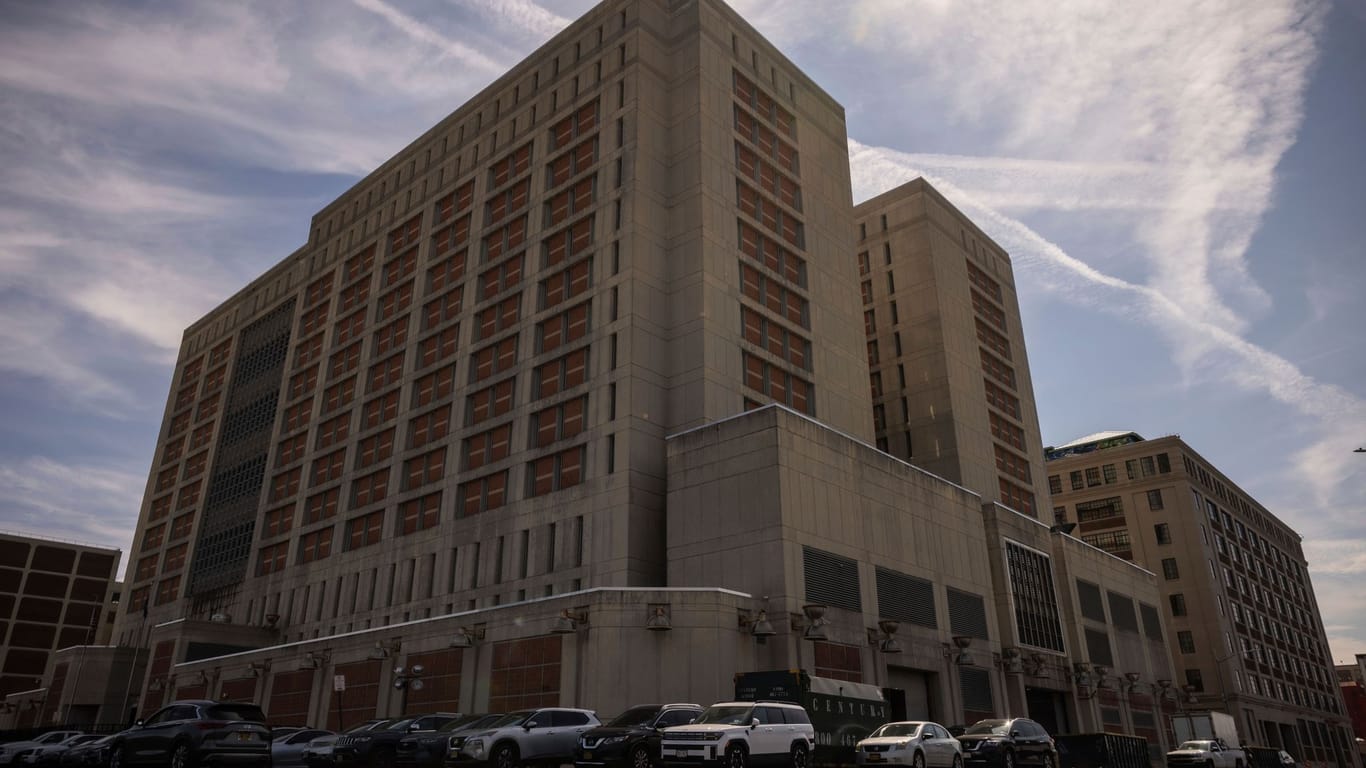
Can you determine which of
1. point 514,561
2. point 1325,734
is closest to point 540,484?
point 514,561

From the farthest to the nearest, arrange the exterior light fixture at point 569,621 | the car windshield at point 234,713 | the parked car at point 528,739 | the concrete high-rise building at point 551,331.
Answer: the concrete high-rise building at point 551,331 → the exterior light fixture at point 569,621 → the parked car at point 528,739 → the car windshield at point 234,713

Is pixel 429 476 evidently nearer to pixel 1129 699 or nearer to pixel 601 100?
pixel 601 100

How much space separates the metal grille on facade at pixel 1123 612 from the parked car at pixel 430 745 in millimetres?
57530

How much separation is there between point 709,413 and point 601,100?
82.9 feet

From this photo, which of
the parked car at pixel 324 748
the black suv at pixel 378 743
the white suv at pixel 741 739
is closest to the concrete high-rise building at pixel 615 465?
the black suv at pixel 378 743

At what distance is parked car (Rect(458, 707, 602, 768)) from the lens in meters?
27.1

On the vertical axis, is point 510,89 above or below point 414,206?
above

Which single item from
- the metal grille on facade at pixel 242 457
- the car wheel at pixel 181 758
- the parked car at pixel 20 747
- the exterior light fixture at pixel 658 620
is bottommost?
the car wheel at pixel 181 758

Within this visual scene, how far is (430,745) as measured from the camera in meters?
29.5

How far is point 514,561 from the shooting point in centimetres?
5672

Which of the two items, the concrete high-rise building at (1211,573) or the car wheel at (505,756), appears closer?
the car wheel at (505,756)

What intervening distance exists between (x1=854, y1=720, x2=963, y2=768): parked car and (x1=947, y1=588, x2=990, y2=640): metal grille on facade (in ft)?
79.2

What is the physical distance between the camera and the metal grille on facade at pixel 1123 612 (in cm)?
7200

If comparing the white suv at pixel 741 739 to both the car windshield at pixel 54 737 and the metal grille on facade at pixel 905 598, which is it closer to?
the metal grille on facade at pixel 905 598
